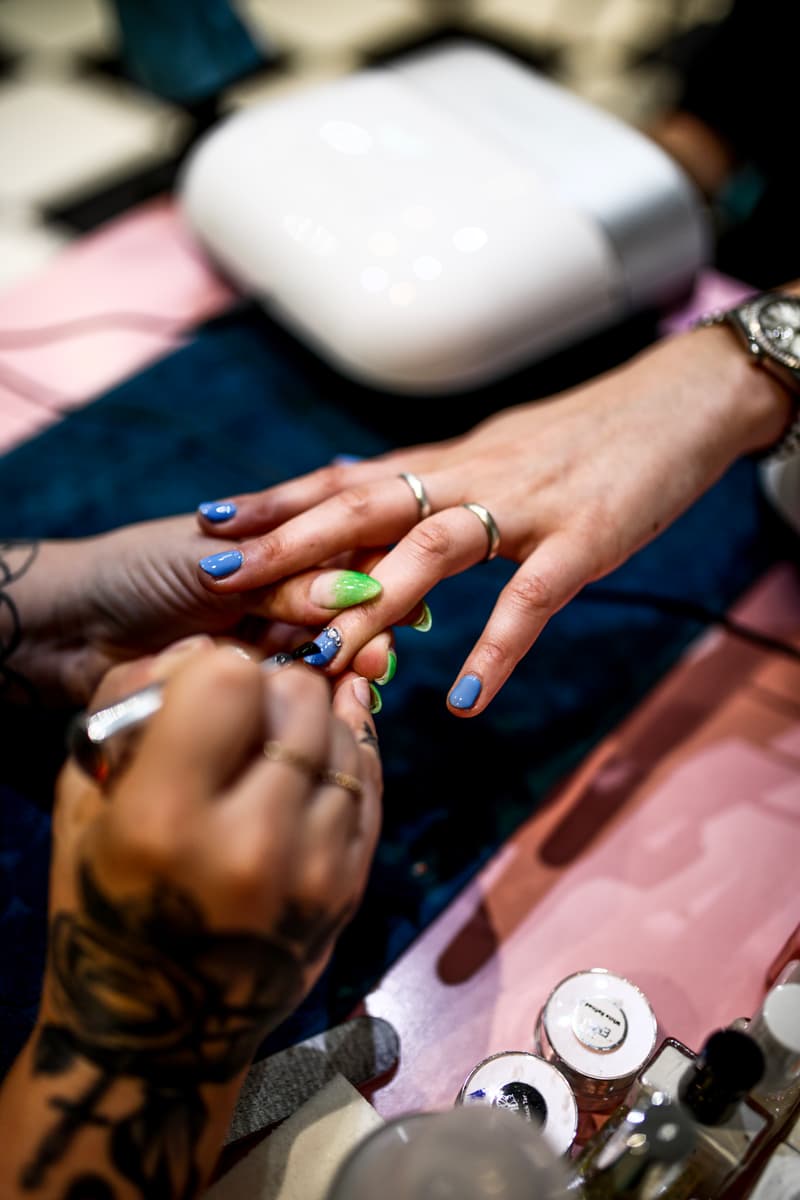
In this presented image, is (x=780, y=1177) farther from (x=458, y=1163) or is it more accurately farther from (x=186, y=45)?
(x=186, y=45)

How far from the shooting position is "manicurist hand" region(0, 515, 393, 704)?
0.80 m

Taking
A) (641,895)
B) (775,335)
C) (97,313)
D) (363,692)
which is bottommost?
(97,313)

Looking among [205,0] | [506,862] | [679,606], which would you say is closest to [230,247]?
[205,0]

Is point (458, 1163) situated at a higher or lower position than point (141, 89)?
higher

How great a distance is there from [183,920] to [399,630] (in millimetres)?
596

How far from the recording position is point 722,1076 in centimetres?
52

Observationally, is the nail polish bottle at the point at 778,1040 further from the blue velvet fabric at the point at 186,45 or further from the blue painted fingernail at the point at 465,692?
the blue velvet fabric at the point at 186,45

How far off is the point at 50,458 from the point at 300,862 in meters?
0.87

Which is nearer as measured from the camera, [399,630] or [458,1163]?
[458,1163]

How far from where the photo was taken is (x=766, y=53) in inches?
59.1

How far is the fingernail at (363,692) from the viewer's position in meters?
0.68

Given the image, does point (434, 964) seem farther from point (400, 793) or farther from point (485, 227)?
point (485, 227)

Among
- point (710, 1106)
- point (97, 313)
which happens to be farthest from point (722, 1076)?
point (97, 313)

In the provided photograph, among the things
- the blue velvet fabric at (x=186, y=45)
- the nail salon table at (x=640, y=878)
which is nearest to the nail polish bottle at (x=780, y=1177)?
the nail salon table at (x=640, y=878)
